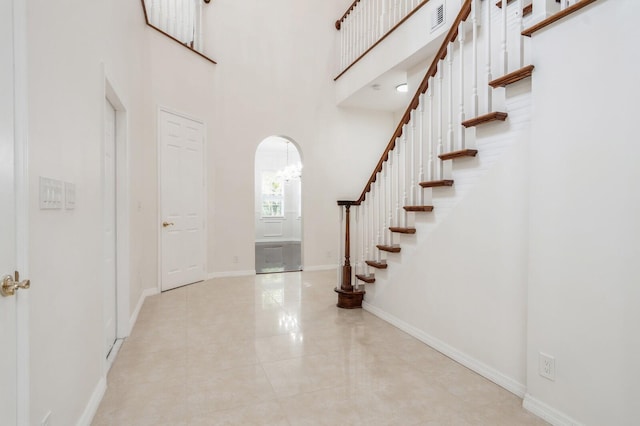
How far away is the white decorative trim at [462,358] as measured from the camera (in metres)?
2.07

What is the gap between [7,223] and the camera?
41.6 inches

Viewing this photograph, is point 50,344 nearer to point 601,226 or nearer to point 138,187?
point 601,226

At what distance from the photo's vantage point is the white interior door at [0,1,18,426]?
101cm

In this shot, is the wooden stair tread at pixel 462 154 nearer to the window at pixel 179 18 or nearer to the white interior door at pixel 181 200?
the white interior door at pixel 181 200

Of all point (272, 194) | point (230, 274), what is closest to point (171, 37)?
point (230, 274)

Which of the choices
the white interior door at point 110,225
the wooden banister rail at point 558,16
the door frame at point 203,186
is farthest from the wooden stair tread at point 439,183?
the door frame at point 203,186

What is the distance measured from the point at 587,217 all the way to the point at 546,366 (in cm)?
81

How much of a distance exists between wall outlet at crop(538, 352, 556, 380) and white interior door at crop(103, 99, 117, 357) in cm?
293

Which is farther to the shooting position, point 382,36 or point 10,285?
point 382,36

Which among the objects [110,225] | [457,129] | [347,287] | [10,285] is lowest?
[347,287]

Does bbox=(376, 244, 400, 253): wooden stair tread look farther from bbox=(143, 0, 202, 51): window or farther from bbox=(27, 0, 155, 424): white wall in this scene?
bbox=(143, 0, 202, 51): window

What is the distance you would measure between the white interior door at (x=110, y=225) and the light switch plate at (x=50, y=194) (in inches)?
51.2

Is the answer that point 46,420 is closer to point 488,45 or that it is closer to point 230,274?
point 488,45

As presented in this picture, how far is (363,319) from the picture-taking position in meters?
3.45
